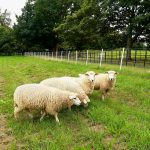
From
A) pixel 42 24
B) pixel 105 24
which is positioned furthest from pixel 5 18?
pixel 105 24

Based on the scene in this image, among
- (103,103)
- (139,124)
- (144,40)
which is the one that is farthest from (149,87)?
(144,40)

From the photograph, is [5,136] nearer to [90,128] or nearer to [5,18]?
[90,128]

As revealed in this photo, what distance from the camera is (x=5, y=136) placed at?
6.54 metres

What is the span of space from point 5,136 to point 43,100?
1.21 meters

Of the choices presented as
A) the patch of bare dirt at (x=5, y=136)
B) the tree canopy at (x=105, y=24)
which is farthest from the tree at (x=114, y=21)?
the patch of bare dirt at (x=5, y=136)

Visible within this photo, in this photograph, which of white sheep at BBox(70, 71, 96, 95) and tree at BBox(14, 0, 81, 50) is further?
tree at BBox(14, 0, 81, 50)

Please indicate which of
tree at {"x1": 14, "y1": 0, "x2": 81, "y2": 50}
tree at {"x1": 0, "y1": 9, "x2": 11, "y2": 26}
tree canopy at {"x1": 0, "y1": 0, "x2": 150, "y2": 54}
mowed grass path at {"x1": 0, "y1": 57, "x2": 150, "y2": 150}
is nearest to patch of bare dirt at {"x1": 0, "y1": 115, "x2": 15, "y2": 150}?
mowed grass path at {"x1": 0, "y1": 57, "x2": 150, "y2": 150}

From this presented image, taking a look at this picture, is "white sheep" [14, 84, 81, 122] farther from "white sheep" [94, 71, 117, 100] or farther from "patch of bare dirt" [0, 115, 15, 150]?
"white sheep" [94, 71, 117, 100]

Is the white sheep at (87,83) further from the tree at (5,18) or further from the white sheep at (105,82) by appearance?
the tree at (5,18)

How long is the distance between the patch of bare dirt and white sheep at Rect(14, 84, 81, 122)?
1.26 feet

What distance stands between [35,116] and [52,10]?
49.2m

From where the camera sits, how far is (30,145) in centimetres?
595

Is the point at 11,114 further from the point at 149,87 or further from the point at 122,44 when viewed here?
the point at 122,44

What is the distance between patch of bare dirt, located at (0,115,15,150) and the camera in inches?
239
